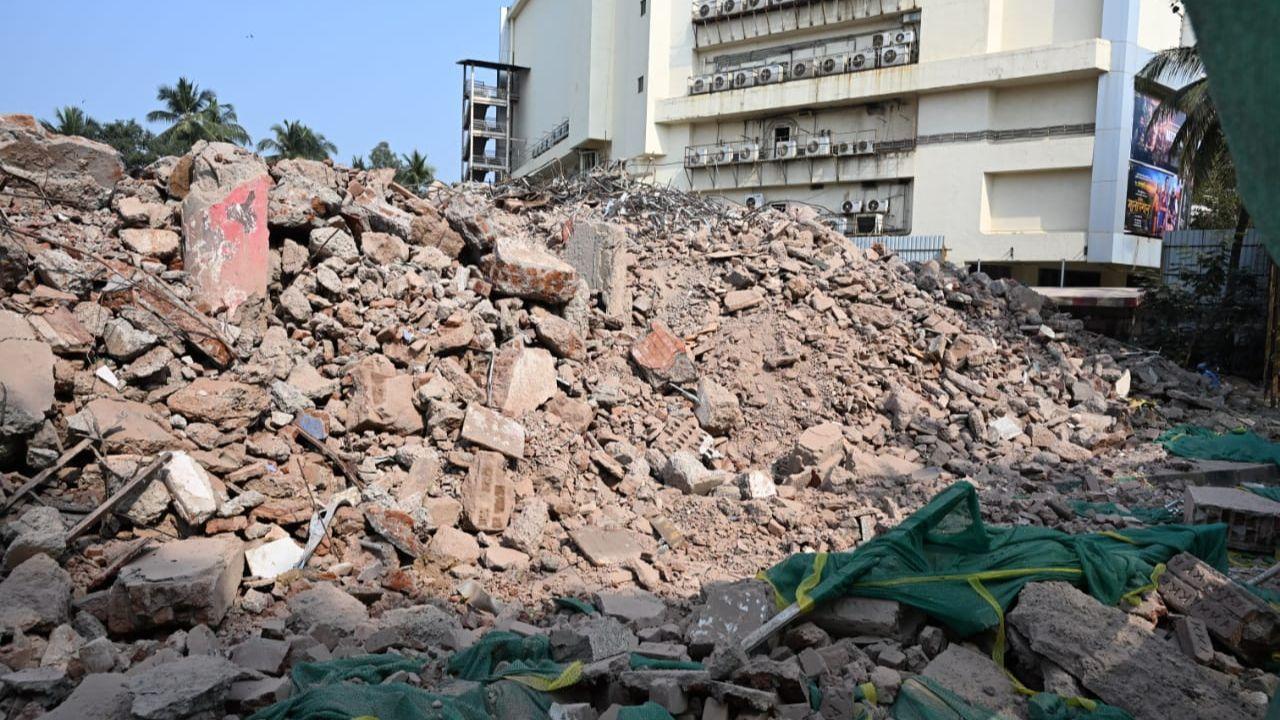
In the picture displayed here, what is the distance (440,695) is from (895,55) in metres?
25.4

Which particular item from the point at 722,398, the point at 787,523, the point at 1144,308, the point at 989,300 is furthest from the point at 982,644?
the point at 1144,308

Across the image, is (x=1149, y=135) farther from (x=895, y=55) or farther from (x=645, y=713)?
(x=645, y=713)

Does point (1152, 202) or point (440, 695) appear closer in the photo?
point (440, 695)

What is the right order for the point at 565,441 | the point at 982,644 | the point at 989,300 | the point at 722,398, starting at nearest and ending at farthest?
1. the point at 982,644
2. the point at 565,441
3. the point at 722,398
4. the point at 989,300

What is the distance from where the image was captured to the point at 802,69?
26.5m

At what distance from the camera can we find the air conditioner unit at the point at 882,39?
25.0m

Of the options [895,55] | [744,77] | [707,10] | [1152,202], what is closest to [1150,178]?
[1152,202]

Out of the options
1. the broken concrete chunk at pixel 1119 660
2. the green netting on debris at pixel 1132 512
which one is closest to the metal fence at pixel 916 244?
the green netting on debris at pixel 1132 512

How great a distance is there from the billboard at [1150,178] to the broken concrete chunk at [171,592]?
75.3 ft

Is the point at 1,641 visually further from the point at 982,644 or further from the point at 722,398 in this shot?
the point at 722,398

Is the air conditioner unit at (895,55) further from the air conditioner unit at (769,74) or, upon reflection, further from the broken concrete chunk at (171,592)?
the broken concrete chunk at (171,592)

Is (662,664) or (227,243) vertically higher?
(227,243)

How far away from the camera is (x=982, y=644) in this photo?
12.1 feet

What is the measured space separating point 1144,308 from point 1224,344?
1.63 metres
